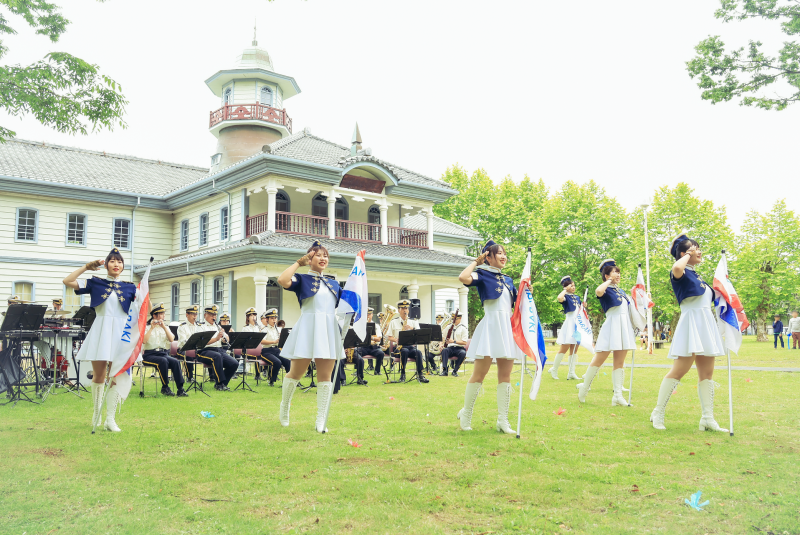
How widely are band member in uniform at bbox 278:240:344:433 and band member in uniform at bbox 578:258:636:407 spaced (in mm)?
4780

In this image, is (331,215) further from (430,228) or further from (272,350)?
(272,350)

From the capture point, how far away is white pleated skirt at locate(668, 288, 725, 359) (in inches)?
283

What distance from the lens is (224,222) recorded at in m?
26.2

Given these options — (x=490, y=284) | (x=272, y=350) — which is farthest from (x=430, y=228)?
(x=490, y=284)

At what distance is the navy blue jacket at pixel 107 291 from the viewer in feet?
24.7

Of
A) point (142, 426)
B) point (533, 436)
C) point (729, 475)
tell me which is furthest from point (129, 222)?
point (729, 475)

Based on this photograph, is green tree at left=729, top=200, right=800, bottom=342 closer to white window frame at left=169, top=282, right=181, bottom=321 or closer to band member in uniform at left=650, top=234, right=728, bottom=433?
white window frame at left=169, top=282, right=181, bottom=321

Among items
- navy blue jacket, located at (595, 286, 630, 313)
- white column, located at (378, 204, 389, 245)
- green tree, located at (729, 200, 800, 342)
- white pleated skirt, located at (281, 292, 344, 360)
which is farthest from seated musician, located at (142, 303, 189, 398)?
green tree, located at (729, 200, 800, 342)

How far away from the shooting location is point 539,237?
45.3 metres

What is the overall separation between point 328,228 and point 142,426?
731 inches

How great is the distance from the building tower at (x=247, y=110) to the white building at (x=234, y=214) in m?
0.06

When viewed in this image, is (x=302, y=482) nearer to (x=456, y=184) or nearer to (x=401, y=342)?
(x=401, y=342)

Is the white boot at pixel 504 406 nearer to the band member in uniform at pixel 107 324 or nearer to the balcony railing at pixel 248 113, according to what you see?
the band member in uniform at pixel 107 324

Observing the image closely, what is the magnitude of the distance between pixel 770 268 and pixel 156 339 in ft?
170
